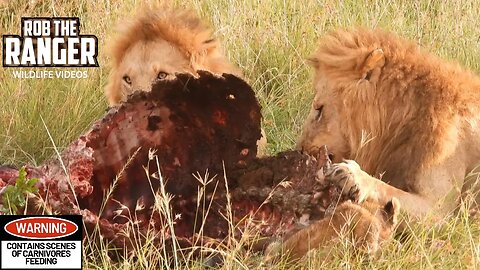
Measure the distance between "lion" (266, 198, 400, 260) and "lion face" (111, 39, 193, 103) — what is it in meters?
1.72

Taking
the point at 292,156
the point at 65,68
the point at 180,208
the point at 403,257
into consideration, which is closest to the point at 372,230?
the point at 403,257

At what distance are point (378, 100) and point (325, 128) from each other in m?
0.24

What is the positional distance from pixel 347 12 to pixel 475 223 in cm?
312

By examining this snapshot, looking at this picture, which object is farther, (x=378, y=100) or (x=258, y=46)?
(x=258, y=46)

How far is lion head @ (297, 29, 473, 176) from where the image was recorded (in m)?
4.40

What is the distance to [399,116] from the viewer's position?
4.47m

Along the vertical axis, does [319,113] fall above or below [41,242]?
above

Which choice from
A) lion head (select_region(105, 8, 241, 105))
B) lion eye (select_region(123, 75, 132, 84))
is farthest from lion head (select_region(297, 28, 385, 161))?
lion eye (select_region(123, 75, 132, 84))

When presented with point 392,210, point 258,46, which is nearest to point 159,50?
point 258,46

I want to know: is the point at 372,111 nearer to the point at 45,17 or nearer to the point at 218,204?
the point at 218,204

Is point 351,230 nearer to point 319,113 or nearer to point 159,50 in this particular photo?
point 319,113

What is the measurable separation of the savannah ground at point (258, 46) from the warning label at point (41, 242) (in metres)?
1.28

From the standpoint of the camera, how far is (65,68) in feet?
21.2

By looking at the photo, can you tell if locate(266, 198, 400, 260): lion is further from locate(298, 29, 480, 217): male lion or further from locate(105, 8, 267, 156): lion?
locate(105, 8, 267, 156): lion
